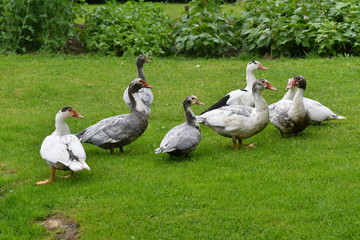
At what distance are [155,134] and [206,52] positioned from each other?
635 cm

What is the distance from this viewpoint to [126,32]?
16.3 metres

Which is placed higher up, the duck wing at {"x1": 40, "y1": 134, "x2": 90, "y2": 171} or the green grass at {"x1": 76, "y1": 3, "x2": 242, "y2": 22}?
the duck wing at {"x1": 40, "y1": 134, "x2": 90, "y2": 171}

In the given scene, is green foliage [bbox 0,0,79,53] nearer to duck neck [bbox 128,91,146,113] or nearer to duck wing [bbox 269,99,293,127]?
duck neck [bbox 128,91,146,113]

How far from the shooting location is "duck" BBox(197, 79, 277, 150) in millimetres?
8953

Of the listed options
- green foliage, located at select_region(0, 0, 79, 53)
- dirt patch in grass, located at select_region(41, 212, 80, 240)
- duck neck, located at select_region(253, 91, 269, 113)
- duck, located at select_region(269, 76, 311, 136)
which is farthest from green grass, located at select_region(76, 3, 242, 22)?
dirt patch in grass, located at select_region(41, 212, 80, 240)

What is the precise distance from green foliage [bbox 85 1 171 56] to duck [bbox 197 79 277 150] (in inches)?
272

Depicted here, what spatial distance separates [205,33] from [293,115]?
705 centimetres

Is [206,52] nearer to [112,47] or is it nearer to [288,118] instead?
[112,47]

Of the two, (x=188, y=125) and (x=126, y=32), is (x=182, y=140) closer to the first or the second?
(x=188, y=125)

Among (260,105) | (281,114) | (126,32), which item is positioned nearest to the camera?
(260,105)

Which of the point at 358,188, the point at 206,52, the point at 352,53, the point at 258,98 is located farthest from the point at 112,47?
the point at 358,188

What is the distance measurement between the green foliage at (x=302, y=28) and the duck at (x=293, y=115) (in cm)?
580

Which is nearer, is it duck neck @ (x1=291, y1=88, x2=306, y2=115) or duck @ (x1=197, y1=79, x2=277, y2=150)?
duck @ (x1=197, y1=79, x2=277, y2=150)

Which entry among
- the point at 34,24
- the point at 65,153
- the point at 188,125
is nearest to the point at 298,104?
the point at 188,125
